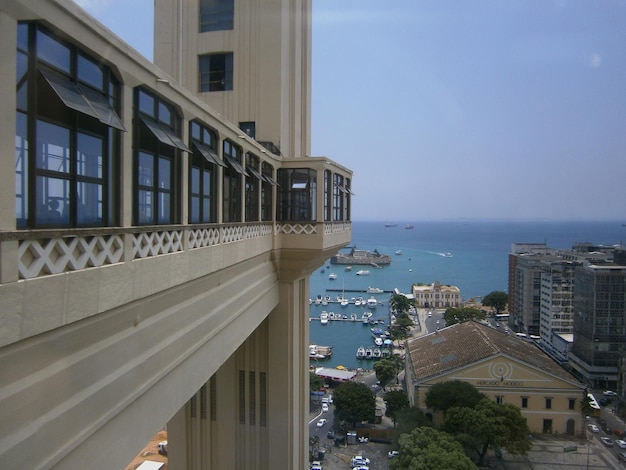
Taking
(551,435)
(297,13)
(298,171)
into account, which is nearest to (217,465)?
(298,171)

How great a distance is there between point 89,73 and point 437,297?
79.4m

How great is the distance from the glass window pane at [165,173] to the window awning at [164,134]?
166 millimetres

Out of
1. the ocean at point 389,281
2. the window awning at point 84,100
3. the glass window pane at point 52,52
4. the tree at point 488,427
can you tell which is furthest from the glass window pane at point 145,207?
the ocean at point 389,281

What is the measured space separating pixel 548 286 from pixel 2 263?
189 feet

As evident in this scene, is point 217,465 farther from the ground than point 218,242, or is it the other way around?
point 218,242

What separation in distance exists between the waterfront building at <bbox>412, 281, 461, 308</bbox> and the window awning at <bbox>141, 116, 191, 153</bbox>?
249 feet

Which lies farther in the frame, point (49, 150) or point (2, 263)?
point (49, 150)

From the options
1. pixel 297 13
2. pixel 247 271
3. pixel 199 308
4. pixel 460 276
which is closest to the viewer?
pixel 199 308

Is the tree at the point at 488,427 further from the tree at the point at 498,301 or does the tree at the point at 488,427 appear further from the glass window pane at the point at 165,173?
the tree at the point at 498,301

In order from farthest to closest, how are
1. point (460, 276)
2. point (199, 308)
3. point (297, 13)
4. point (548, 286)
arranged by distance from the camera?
point (460, 276)
point (548, 286)
point (297, 13)
point (199, 308)

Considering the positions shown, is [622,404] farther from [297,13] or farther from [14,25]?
[14,25]

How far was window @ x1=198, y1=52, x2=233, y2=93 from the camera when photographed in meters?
10.5

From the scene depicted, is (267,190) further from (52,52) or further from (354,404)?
(354,404)

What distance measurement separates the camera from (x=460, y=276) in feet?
423
